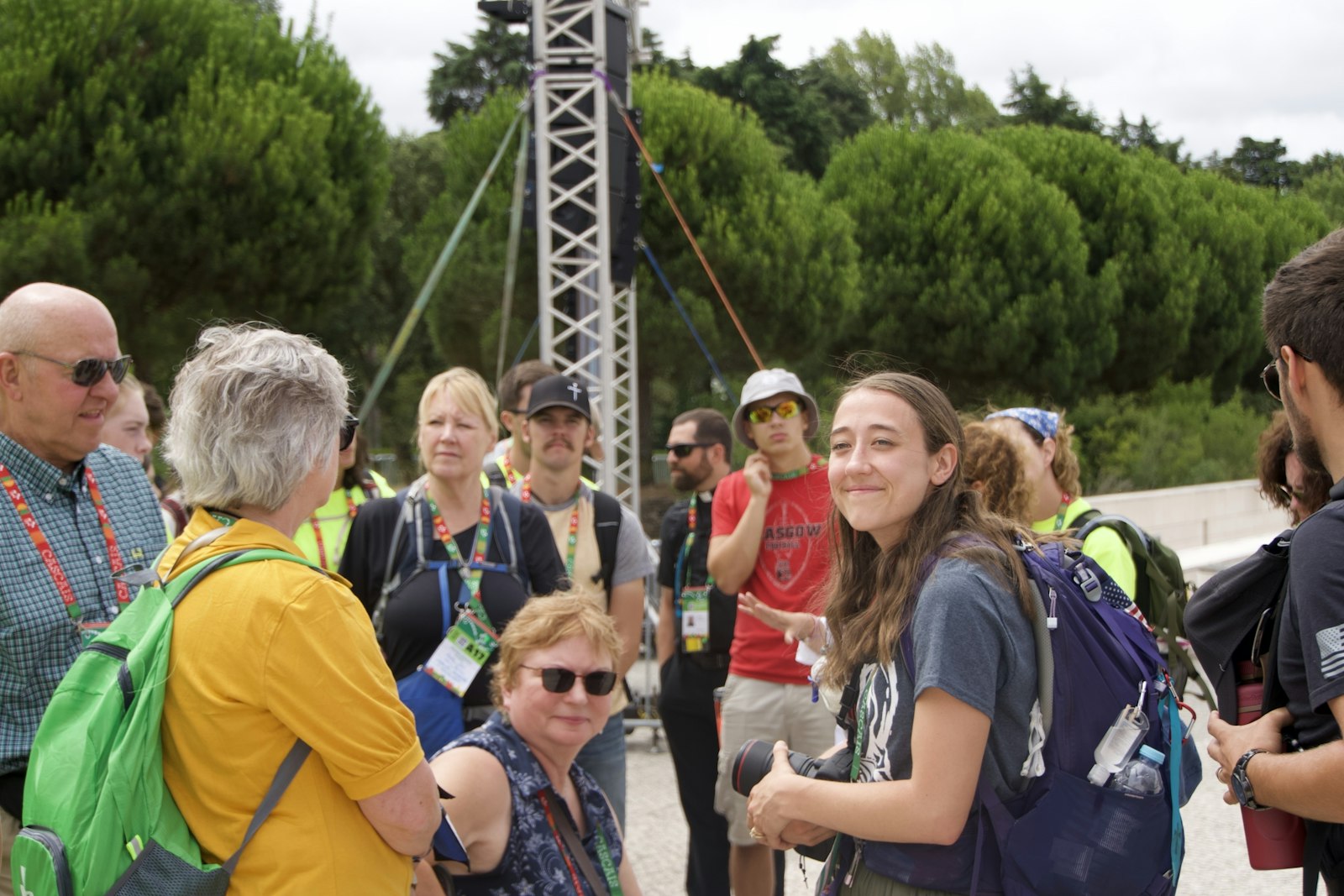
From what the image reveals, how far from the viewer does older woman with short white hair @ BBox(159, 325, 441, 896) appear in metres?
1.65

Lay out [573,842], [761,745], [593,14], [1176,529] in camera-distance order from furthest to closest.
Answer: [1176,529]
[593,14]
[573,842]
[761,745]

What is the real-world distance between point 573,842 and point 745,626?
1490 millimetres

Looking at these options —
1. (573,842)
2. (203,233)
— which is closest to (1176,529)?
(203,233)

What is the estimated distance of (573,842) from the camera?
2.47 metres

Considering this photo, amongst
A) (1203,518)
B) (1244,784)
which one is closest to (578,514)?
(1244,784)

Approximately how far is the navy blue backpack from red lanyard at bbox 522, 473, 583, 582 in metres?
2.03

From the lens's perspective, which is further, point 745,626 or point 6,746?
point 745,626

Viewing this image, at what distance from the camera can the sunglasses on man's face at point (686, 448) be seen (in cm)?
440

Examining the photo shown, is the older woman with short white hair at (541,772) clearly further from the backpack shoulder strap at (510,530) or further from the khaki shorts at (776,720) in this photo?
the khaki shorts at (776,720)

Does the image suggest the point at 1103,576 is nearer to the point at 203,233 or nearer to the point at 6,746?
the point at 6,746

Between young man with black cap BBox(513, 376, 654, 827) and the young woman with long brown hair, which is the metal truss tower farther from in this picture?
the young woman with long brown hair

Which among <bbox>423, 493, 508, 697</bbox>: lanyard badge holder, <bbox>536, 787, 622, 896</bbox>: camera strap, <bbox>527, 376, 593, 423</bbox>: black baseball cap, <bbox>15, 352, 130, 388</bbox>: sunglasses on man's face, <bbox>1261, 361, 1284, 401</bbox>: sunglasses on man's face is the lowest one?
<bbox>536, 787, 622, 896</bbox>: camera strap

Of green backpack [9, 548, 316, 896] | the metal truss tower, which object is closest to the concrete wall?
the metal truss tower

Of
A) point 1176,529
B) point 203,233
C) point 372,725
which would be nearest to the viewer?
point 372,725
